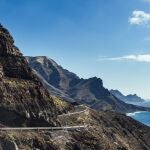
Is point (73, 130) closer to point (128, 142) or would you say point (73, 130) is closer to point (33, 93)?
point (33, 93)

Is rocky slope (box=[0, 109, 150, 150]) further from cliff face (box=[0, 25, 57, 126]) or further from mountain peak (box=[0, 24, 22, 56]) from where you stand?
mountain peak (box=[0, 24, 22, 56])

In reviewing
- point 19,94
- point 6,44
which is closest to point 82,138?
point 19,94

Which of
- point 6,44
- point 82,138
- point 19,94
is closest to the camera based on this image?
point 19,94

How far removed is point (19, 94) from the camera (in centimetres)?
10356

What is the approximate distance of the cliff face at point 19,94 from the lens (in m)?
96.3

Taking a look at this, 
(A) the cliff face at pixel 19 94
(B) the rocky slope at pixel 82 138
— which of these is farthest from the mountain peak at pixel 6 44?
(B) the rocky slope at pixel 82 138

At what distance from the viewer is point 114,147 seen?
11819 cm

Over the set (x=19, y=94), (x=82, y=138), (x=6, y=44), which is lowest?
(x=82, y=138)

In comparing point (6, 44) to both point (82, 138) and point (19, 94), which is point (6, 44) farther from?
point (82, 138)

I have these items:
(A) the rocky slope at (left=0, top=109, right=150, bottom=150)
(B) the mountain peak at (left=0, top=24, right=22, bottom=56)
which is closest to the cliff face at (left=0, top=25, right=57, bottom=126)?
(B) the mountain peak at (left=0, top=24, right=22, bottom=56)

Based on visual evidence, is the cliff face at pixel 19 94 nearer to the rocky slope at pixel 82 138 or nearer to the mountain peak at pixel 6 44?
the mountain peak at pixel 6 44

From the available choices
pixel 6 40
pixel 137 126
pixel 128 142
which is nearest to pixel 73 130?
pixel 6 40

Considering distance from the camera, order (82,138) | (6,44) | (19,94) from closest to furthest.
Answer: (19,94)
(82,138)
(6,44)

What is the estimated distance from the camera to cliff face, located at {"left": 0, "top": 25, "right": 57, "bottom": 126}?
96312 mm
